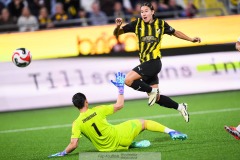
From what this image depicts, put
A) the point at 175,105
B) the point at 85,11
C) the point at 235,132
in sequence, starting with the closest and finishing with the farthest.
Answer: the point at 235,132, the point at 175,105, the point at 85,11

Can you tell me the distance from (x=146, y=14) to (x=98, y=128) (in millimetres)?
2470

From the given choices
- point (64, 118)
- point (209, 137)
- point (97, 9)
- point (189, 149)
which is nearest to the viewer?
point (189, 149)

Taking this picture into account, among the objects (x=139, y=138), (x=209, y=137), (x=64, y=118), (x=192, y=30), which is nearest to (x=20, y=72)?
(x=64, y=118)

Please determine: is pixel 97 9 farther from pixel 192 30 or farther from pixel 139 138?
pixel 139 138

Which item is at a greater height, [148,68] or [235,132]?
[148,68]

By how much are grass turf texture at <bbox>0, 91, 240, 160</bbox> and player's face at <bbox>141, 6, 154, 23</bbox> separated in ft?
6.41

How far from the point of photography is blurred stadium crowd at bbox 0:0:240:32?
16953 mm

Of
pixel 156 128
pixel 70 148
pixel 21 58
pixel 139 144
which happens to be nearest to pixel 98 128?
pixel 70 148

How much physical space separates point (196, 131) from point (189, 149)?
173 cm

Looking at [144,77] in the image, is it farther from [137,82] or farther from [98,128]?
[98,128]

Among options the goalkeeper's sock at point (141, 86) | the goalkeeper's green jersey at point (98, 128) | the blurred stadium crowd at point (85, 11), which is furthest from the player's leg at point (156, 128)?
the blurred stadium crowd at point (85, 11)

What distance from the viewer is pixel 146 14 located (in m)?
10.4

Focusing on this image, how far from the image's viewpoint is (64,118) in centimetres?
1388

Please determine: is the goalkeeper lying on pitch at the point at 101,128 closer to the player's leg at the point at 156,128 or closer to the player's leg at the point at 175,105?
the player's leg at the point at 156,128
